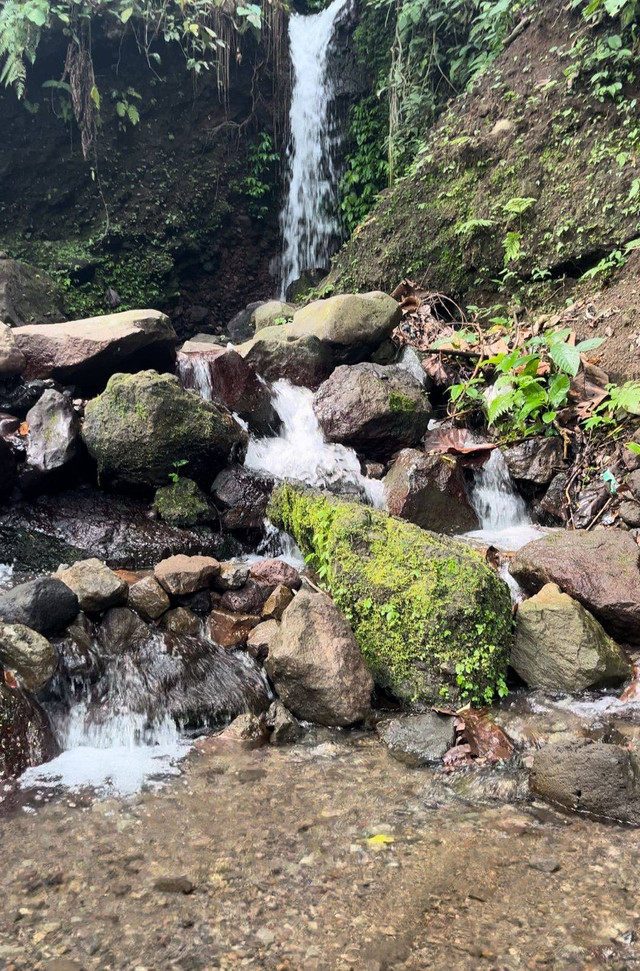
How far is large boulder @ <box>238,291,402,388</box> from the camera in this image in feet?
26.4

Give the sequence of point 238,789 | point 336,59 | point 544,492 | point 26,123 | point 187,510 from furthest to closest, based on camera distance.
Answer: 1. point 336,59
2. point 26,123
3. point 544,492
4. point 187,510
5. point 238,789

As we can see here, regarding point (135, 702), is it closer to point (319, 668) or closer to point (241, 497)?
point (319, 668)

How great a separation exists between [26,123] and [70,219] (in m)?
1.66

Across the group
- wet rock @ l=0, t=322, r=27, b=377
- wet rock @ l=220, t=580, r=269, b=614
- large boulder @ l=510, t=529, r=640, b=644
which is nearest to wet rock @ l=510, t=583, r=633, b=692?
large boulder @ l=510, t=529, r=640, b=644

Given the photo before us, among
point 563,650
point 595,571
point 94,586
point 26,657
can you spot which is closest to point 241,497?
point 94,586

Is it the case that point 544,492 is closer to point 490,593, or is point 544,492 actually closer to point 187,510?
point 490,593

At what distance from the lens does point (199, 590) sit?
15.8 feet

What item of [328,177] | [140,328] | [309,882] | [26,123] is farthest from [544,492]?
[26,123]

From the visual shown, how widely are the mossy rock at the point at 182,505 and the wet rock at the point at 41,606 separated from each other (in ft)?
6.80

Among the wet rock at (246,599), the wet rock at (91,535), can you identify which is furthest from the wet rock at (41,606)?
the wet rock at (91,535)

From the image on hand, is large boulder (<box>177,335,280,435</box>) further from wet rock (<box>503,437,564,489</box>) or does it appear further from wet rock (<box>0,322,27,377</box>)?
wet rock (<box>503,437,564,489</box>)

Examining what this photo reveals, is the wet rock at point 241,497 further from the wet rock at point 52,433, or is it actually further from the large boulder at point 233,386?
the wet rock at point 52,433

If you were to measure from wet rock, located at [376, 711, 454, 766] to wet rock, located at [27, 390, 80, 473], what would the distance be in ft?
13.1

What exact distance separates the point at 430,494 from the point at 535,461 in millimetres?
1346
